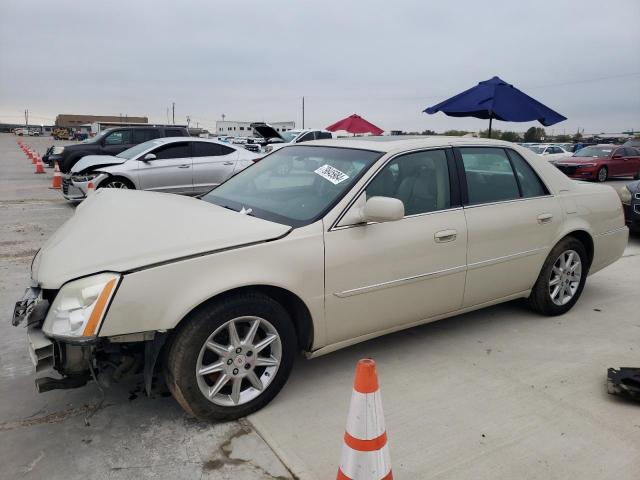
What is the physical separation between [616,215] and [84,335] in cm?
466

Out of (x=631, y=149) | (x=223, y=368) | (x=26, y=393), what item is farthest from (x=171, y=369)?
(x=631, y=149)

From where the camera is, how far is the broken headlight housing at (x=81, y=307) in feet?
7.68

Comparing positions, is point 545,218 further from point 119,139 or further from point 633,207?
point 119,139

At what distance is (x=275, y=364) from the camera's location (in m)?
2.87

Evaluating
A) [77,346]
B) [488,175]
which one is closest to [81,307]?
[77,346]

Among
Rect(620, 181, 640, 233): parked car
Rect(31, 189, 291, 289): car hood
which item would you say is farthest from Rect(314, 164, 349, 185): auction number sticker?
Rect(620, 181, 640, 233): parked car

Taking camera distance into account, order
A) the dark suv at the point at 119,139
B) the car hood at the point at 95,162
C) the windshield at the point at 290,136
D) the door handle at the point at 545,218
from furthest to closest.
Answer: the windshield at the point at 290,136, the dark suv at the point at 119,139, the car hood at the point at 95,162, the door handle at the point at 545,218

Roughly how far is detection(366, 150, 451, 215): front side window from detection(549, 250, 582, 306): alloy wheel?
1.44 metres

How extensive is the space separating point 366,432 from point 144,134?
13.1 m

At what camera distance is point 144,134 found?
13.4 meters

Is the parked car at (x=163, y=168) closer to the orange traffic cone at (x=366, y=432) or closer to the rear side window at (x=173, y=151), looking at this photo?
the rear side window at (x=173, y=151)

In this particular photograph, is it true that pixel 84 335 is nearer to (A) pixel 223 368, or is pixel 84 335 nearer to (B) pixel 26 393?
(A) pixel 223 368

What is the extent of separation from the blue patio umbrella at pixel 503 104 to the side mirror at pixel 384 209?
23.9 feet

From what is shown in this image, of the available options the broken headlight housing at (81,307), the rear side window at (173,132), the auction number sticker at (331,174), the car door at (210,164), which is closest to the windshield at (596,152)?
the car door at (210,164)
